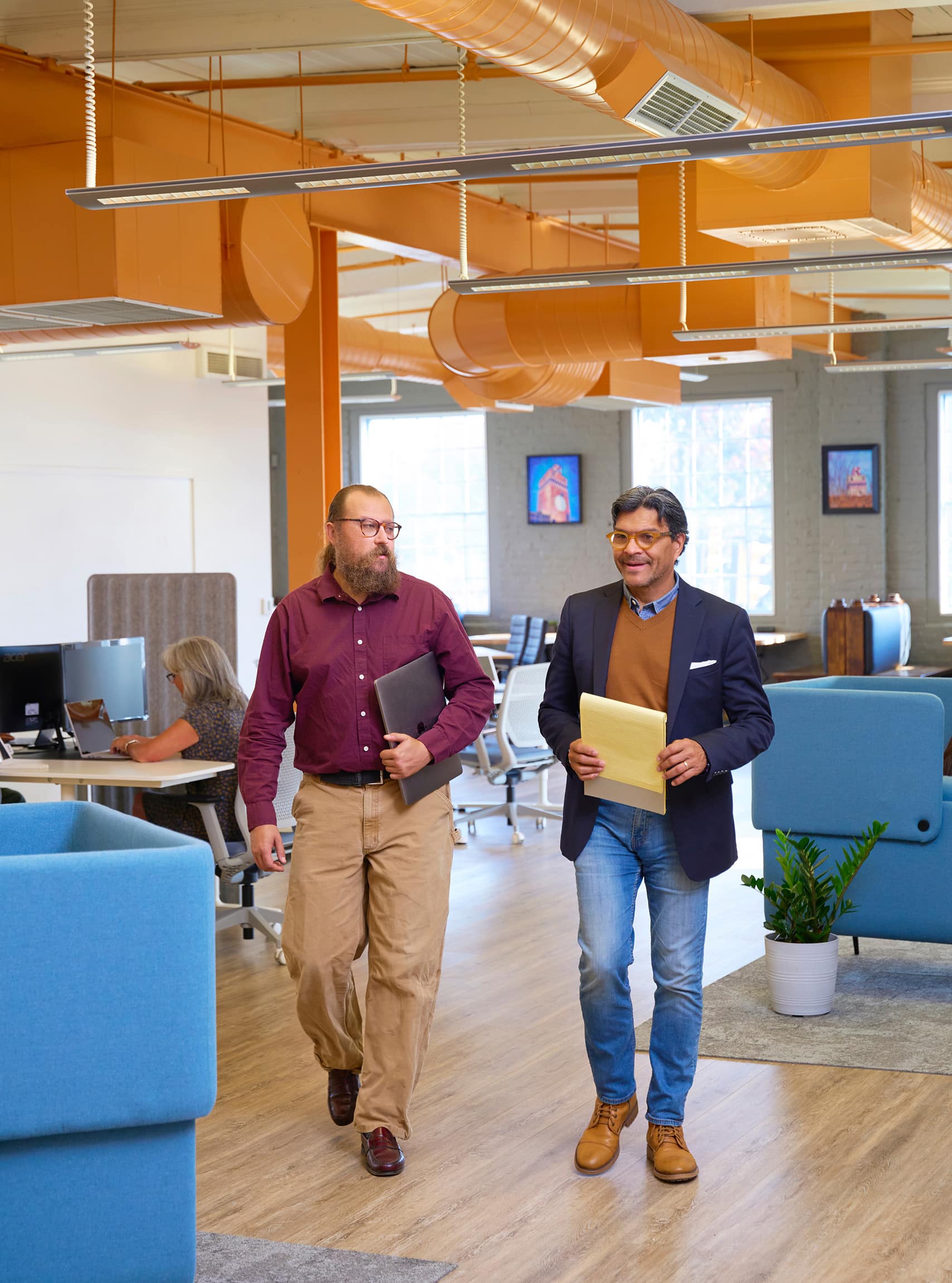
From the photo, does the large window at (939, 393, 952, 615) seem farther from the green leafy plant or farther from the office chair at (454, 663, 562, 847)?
the green leafy plant

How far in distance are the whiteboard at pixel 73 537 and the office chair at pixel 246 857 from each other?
3.30 meters

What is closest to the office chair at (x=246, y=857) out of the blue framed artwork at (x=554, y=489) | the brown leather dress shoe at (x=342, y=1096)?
the brown leather dress shoe at (x=342, y=1096)

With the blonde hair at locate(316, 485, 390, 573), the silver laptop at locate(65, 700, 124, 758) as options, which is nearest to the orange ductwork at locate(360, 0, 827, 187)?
the blonde hair at locate(316, 485, 390, 573)

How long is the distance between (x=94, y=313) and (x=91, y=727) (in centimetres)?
176

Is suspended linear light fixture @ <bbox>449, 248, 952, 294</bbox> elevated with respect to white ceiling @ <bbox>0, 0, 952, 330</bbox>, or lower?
lower

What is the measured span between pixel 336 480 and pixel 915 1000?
458cm

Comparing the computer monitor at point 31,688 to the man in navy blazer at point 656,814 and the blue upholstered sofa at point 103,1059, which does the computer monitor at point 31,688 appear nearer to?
the man in navy blazer at point 656,814

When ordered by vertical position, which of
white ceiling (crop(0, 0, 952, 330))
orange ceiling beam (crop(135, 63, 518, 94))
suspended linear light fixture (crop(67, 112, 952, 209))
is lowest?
suspended linear light fixture (crop(67, 112, 952, 209))

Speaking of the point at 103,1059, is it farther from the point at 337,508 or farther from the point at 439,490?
the point at 439,490

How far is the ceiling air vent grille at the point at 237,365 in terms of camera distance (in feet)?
34.0

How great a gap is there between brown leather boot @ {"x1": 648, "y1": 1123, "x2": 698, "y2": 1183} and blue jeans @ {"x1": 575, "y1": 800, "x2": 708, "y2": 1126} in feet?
0.15

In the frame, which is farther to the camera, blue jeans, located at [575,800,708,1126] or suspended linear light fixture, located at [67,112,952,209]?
suspended linear light fixture, located at [67,112,952,209]

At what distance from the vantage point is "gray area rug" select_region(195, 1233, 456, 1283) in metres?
3.07

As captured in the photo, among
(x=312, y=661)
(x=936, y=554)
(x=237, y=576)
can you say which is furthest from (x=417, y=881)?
(x=936, y=554)
